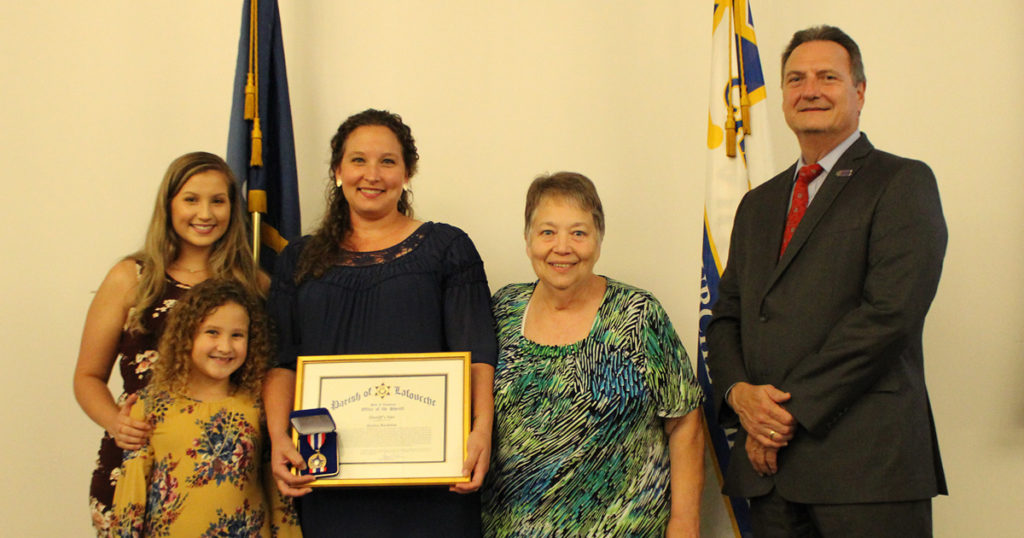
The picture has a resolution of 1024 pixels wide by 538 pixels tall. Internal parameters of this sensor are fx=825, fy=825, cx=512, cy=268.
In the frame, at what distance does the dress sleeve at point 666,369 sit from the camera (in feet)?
7.10

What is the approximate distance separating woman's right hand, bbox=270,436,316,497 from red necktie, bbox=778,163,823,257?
1.29 meters

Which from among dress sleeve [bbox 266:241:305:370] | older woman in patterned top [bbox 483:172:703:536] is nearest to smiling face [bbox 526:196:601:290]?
older woman in patterned top [bbox 483:172:703:536]

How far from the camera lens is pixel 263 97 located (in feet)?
9.31

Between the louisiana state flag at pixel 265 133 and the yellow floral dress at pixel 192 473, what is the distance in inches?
31.0

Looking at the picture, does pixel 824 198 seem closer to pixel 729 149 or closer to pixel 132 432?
pixel 729 149

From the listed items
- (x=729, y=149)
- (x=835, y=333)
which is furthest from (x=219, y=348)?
(x=729, y=149)

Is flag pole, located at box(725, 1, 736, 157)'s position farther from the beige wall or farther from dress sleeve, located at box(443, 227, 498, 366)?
dress sleeve, located at box(443, 227, 498, 366)

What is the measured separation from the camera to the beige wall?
10.4ft

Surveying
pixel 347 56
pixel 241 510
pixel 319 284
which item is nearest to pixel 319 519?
pixel 241 510

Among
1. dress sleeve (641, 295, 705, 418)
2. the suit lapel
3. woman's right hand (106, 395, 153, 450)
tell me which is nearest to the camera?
the suit lapel

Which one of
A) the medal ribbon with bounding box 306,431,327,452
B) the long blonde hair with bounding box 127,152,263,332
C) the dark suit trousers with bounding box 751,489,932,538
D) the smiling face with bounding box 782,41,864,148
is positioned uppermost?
the smiling face with bounding box 782,41,864,148

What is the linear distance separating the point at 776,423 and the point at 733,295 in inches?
17.4

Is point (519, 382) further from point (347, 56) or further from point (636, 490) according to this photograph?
point (347, 56)

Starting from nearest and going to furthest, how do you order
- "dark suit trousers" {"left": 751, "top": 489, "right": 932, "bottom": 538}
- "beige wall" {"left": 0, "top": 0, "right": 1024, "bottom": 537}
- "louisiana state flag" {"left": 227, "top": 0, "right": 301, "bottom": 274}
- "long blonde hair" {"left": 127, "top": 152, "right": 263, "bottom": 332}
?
"dark suit trousers" {"left": 751, "top": 489, "right": 932, "bottom": 538} → "long blonde hair" {"left": 127, "top": 152, "right": 263, "bottom": 332} → "louisiana state flag" {"left": 227, "top": 0, "right": 301, "bottom": 274} → "beige wall" {"left": 0, "top": 0, "right": 1024, "bottom": 537}
